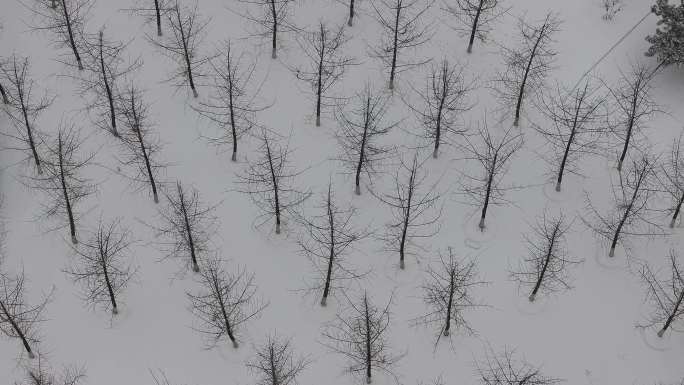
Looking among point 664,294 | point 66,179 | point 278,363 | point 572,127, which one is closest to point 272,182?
point 278,363

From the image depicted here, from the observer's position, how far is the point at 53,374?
53719mm

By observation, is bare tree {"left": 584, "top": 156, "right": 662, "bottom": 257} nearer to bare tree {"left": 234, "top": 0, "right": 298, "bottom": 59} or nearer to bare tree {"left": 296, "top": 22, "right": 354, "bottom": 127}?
bare tree {"left": 296, "top": 22, "right": 354, "bottom": 127}

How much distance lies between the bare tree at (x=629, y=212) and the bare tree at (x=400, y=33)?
15.5 metres

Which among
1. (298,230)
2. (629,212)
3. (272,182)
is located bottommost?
(298,230)

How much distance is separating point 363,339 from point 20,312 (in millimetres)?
20667

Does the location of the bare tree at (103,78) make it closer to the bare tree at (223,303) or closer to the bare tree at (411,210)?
the bare tree at (223,303)

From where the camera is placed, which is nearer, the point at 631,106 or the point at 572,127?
the point at 572,127

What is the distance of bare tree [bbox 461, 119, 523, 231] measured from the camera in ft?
192

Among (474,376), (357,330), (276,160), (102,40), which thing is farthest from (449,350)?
(102,40)

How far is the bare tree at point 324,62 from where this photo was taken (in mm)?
61406

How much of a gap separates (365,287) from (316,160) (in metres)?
9.39

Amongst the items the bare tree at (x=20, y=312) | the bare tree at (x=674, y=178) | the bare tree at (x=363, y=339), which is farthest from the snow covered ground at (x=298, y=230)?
the bare tree at (x=674, y=178)

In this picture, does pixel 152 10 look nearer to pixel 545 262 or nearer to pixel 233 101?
pixel 233 101

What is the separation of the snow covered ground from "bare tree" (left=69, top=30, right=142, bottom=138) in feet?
3.02
